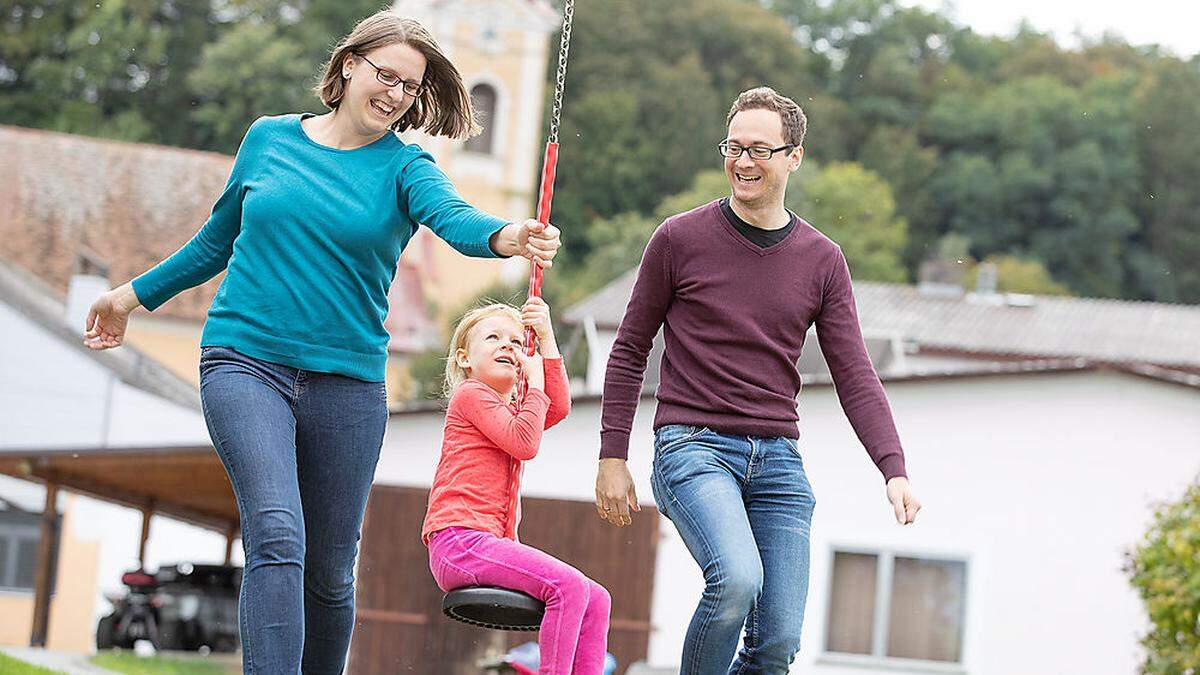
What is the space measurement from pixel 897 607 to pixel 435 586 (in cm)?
428

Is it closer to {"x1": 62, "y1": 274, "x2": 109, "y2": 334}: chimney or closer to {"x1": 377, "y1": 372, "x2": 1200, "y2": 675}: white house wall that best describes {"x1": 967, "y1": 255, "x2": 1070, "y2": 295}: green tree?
{"x1": 62, "y1": 274, "x2": 109, "y2": 334}: chimney

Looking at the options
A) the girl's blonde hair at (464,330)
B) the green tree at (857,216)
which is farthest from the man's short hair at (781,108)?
the green tree at (857,216)

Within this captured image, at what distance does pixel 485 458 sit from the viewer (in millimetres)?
5516

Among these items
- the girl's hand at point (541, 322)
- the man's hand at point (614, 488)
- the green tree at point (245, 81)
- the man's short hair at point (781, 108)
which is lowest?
the man's hand at point (614, 488)

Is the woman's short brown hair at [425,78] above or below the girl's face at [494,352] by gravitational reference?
above

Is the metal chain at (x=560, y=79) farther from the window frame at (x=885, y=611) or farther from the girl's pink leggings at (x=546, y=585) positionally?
the window frame at (x=885, y=611)

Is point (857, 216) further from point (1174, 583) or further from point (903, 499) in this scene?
point (903, 499)

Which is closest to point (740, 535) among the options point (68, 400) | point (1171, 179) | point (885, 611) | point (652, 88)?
point (885, 611)

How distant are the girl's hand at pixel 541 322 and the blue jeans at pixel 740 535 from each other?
1.32 ft

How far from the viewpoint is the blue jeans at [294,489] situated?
15.2ft

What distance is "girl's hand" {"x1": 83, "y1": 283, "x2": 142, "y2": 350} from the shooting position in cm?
535

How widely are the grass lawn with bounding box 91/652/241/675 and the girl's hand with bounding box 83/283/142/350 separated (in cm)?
995

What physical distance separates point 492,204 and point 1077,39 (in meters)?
39.4

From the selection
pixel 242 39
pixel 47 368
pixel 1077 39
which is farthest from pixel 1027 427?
pixel 1077 39
